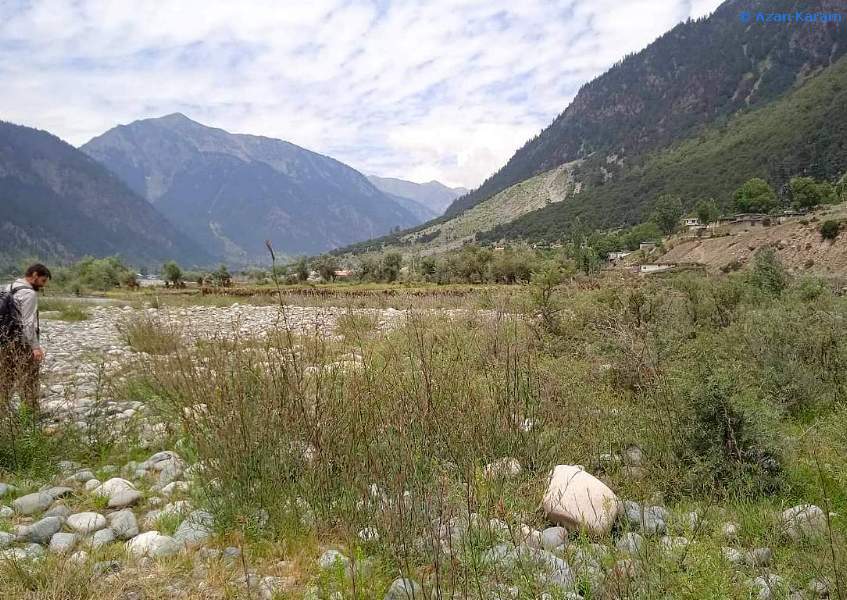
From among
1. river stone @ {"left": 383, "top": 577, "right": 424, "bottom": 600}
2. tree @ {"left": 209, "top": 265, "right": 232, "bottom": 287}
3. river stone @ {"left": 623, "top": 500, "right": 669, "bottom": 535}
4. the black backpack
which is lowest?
river stone @ {"left": 623, "top": 500, "right": 669, "bottom": 535}

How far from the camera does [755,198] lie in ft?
307

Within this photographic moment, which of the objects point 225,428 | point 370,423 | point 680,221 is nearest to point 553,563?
point 370,423

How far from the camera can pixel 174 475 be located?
3.90 m

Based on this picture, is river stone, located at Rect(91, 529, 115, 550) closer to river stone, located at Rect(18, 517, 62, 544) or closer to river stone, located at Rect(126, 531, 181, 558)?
river stone, located at Rect(126, 531, 181, 558)

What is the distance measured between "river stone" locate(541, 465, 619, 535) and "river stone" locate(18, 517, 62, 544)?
10.4ft

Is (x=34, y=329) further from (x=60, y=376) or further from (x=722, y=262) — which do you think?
(x=722, y=262)

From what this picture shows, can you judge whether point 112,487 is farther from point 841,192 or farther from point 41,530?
point 841,192

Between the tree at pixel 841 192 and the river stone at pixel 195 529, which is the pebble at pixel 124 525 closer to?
the river stone at pixel 195 529

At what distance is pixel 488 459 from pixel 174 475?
2.57m

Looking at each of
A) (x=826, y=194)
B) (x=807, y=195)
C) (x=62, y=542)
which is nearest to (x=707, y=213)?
(x=807, y=195)

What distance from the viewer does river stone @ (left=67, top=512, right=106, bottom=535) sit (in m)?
3.04

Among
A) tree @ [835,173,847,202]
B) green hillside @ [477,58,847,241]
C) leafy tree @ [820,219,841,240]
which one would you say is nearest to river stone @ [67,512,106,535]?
leafy tree @ [820,219,841,240]

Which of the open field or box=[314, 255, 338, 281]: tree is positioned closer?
the open field

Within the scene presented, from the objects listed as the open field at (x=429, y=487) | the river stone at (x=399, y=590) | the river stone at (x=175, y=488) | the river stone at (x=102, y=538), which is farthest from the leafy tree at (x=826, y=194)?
the river stone at (x=102, y=538)
